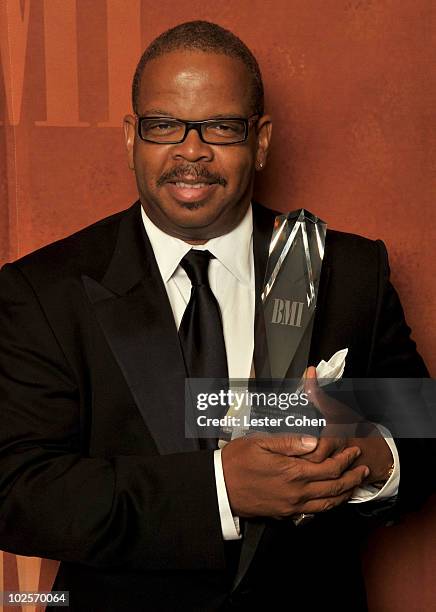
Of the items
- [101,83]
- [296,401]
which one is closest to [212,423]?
[296,401]

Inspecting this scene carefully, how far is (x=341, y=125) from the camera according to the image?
198 cm

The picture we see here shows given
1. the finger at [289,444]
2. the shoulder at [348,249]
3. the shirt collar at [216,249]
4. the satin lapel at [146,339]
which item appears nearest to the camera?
the finger at [289,444]

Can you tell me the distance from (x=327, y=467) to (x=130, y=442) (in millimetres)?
338

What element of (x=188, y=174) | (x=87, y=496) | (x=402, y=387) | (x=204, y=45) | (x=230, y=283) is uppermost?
(x=204, y=45)

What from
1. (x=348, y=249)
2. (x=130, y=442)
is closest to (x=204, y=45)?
(x=348, y=249)

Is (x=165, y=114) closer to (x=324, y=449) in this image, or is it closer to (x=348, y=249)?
(x=348, y=249)

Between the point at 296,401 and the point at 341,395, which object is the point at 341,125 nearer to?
the point at 341,395

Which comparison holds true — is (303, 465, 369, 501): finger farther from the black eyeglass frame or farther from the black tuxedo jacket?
the black eyeglass frame

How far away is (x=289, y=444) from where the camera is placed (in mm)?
1298

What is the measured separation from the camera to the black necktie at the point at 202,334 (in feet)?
4.91

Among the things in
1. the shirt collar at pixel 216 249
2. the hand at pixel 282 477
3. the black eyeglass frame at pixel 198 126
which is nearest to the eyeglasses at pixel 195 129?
the black eyeglass frame at pixel 198 126

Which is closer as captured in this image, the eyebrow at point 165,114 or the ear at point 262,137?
the eyebrow at point 165,114

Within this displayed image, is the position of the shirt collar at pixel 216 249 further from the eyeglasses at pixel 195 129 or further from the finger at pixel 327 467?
the finger at pixel 327 467

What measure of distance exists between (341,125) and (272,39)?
227 mm
